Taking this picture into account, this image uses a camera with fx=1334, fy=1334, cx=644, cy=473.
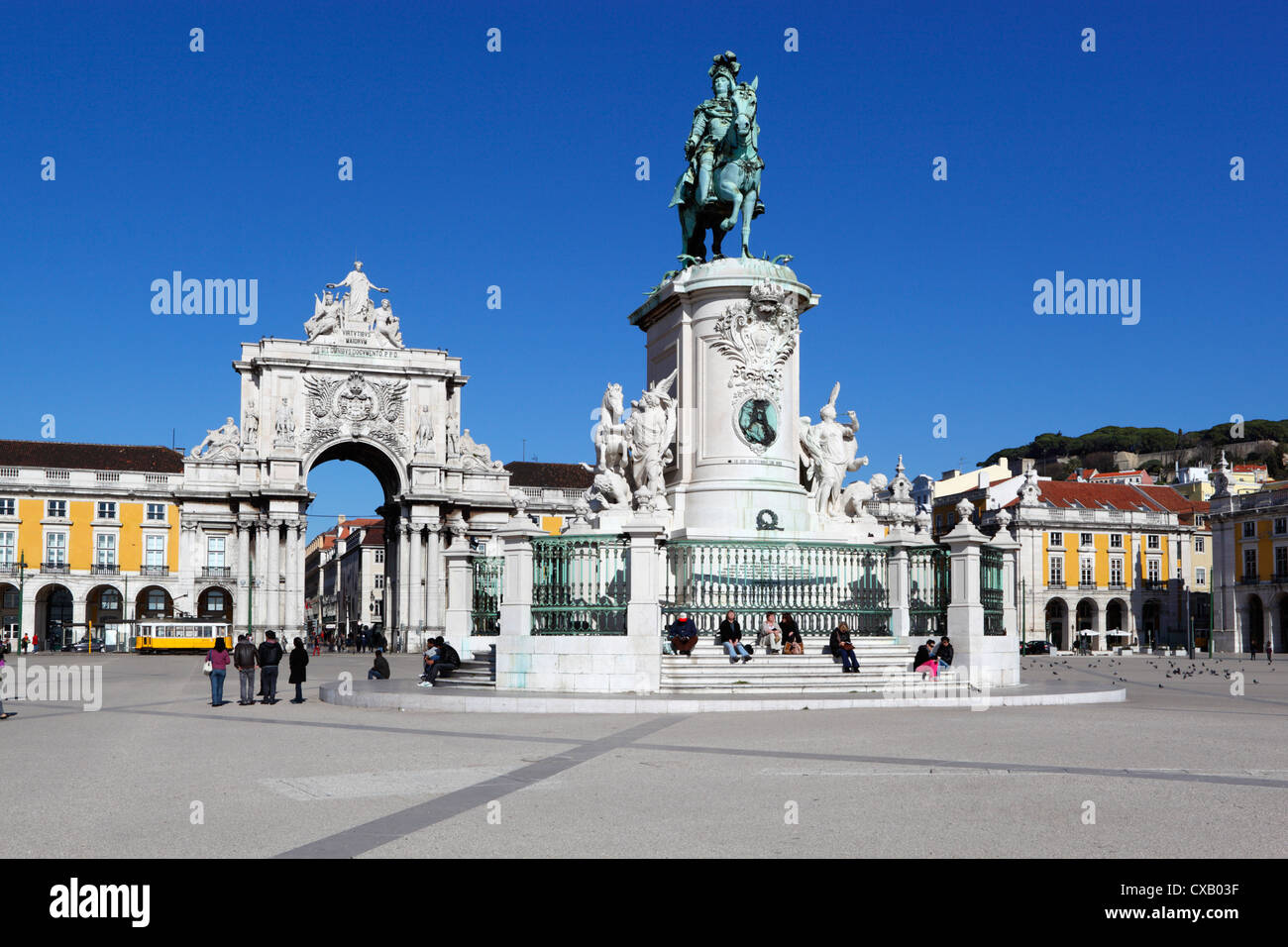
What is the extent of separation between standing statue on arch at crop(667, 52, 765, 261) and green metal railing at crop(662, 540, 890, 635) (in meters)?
5.39

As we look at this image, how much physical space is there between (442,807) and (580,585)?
10.1 m

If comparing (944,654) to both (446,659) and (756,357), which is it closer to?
(756,357)

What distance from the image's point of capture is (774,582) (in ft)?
64.8

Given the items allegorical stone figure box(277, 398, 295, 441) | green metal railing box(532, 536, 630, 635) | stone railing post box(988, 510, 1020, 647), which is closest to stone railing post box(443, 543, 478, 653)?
green metal railing box(532, 536, 630, 635)

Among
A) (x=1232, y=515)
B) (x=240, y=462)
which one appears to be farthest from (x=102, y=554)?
(x=1232, y=515)

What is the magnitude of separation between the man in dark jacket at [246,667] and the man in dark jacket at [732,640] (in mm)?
7357

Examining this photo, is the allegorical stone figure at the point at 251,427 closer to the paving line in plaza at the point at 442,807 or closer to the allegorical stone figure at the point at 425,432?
the allegorical stone figure at the point at 425,432

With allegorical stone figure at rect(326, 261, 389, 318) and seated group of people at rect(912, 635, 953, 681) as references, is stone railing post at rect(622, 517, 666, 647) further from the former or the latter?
allegorical stone figure at rect(326, 261, 389, 318)

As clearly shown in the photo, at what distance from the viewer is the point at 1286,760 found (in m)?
11.4

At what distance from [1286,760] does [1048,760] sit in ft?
6.85

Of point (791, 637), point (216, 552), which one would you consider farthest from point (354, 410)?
point (791, 637)

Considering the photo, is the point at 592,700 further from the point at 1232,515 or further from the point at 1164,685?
the point at 1232,515
